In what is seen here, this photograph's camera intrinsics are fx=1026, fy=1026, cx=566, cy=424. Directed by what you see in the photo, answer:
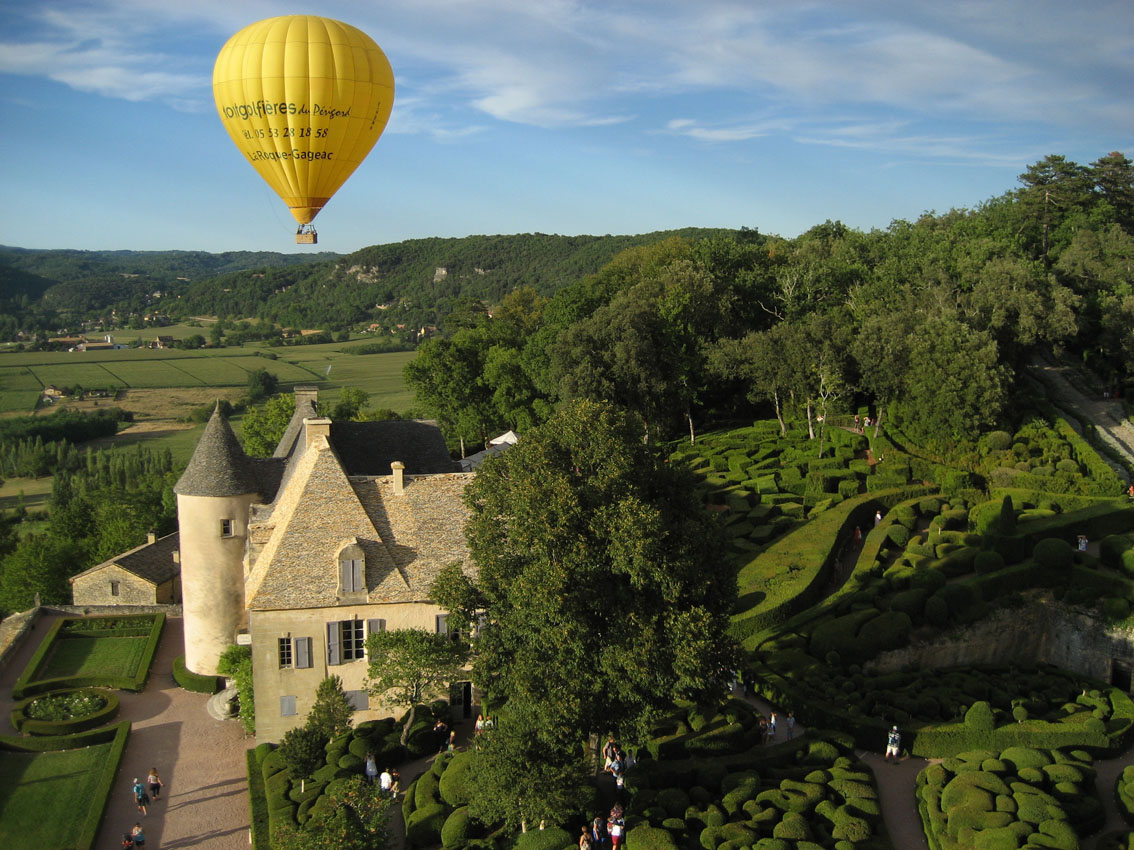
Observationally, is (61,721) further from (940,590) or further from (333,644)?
(940,590)

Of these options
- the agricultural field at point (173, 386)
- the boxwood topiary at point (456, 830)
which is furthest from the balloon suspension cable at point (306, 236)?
the agricultural field at point (173, 386)

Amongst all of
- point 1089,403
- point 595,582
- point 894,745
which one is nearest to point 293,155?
point 595,582

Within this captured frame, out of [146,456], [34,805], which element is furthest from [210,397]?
[34,805]

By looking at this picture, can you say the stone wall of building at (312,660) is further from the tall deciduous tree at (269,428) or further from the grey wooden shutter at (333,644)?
the tall deciduous tree at (269,428)

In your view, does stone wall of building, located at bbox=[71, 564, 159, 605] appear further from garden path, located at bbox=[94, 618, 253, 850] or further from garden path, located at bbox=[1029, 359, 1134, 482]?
garden path, located at bbox=[1029, 359, 1134, 482]

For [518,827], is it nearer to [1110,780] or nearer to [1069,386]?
[1110,780]
